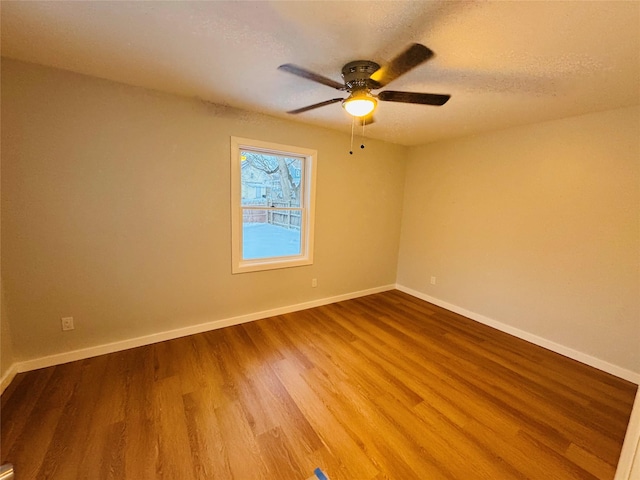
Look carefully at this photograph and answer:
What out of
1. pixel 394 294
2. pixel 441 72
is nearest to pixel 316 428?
pixel 441 72

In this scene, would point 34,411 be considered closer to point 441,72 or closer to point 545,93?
point 441,72

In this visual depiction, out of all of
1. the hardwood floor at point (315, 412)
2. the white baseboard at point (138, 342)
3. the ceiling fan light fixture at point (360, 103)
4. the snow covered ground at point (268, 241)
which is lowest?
the hardwood floor at point (315, 412)

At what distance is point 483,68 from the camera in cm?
168

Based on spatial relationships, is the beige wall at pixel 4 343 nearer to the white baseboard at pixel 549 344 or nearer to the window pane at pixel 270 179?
the window pane at pixel 270 179

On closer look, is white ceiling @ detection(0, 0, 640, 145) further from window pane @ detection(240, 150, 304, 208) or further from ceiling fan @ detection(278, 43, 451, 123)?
window pane @ detection(240, 150, 304, 208)

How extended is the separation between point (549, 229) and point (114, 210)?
4.14 metres

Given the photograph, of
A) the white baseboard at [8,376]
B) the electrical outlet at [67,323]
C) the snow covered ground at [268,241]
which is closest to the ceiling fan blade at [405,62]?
the snow covered ground at [268,241]

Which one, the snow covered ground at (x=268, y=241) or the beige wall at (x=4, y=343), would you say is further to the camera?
the snow covered ground at (x=268, y=241)

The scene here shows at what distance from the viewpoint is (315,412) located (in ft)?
5.71

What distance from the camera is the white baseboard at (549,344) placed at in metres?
2.25

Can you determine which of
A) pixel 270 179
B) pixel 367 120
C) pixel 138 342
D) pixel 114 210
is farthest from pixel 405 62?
pixel 138 342

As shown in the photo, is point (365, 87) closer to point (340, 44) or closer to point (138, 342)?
point (340, 44)

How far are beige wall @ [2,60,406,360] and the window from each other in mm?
103

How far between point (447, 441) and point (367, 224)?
2.67 meters
